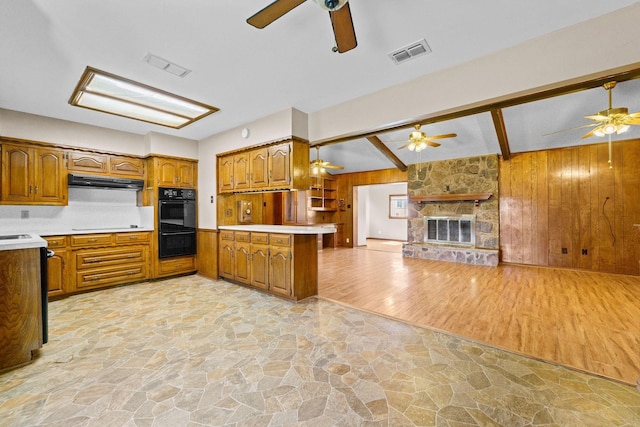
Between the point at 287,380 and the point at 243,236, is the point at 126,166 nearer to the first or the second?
the point at 243,236

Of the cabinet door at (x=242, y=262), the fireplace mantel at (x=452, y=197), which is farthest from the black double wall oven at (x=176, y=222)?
the fireplace mantel at (x=452, y=197)

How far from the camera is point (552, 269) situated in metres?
5.59

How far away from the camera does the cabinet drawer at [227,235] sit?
14.4 feet

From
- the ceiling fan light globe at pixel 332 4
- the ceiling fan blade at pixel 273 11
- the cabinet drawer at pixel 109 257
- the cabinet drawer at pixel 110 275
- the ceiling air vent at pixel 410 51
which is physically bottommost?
the cabinet drawer at pixel 110 275

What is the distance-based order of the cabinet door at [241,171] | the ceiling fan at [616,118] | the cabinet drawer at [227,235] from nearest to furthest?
the ceiling fan at [616,118], the cabinet door at [241,171], the cabinet drawer at [227,235]

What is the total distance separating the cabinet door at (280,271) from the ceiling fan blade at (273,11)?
2552mm

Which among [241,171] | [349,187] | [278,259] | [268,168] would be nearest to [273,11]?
[268,168]

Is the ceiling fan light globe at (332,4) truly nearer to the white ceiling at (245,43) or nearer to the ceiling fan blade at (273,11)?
the ceiling fan blade at (273,11)

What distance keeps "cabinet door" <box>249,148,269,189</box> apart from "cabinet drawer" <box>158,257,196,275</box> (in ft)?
6.78

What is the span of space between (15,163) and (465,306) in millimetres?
6235

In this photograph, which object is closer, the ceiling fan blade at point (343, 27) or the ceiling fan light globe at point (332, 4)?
the ceiling fan light globe at point (332, 4)

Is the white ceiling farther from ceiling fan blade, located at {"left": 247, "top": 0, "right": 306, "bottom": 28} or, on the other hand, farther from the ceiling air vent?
ceiling fan blade, located at {"left": 247, "top": 0, "right": 306, "bottom": 28}

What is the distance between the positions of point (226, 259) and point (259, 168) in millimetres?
1655

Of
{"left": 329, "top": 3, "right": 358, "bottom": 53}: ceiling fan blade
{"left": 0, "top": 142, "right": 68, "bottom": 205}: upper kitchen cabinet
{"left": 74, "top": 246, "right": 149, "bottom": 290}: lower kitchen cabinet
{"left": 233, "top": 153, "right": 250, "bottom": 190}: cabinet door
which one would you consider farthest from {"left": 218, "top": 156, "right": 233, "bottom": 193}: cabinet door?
{"left": 329, "top": 3, "right": 358, "bottom": 53}: ceiling fan blade
